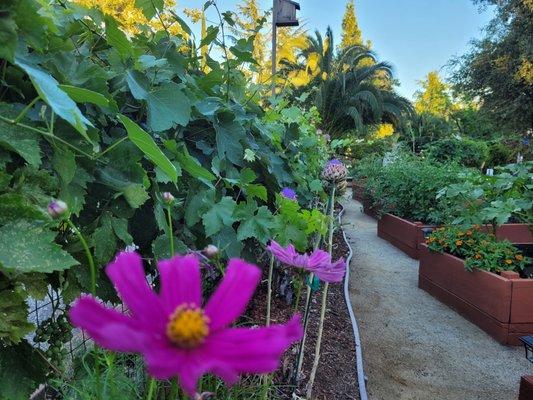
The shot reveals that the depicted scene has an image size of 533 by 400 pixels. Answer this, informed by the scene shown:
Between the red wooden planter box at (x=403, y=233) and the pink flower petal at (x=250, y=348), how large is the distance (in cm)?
583

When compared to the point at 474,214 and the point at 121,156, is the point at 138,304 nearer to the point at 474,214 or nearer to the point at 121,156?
the point at 121,156

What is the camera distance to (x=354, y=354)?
8.00 feet

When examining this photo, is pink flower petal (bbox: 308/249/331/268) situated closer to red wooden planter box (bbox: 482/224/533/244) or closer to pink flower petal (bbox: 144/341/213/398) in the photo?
pink flower petal (bbox: 144/341/213/398)

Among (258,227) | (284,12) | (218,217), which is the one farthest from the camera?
(284,12)

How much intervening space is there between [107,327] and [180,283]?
0.09 m

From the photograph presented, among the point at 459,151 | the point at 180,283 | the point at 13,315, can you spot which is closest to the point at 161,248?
the point at 13,315

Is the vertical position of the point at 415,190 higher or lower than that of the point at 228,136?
lower

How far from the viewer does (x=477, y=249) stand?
405cm

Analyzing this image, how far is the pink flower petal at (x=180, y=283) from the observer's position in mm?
359

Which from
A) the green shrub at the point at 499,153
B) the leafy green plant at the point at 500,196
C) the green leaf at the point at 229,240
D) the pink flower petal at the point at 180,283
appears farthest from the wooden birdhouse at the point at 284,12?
the green shrub at the point at 499,153

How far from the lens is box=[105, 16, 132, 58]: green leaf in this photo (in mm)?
934

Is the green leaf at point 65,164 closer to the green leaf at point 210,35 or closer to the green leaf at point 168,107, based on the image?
the green leaf at point 168,107

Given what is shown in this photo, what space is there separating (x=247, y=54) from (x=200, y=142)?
334 mm

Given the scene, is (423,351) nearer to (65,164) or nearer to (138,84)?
(138,84)
